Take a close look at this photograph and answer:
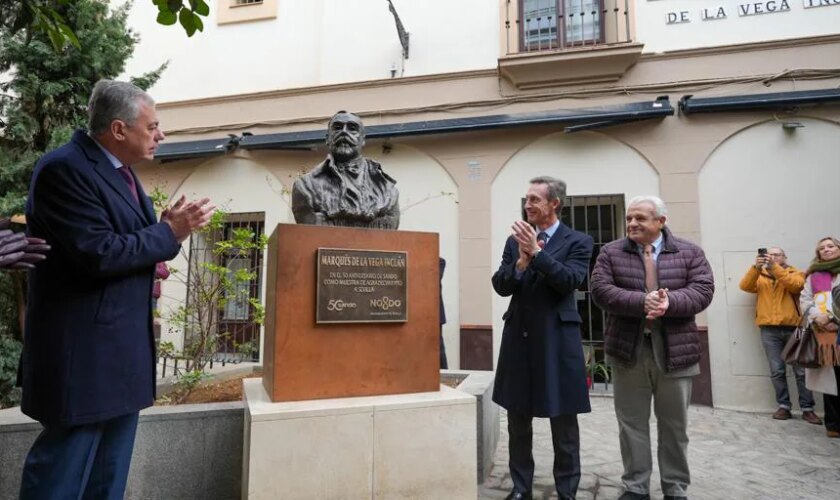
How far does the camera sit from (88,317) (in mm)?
1804

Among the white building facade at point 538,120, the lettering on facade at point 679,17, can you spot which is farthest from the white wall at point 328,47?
the lettering on facade at point 679,17

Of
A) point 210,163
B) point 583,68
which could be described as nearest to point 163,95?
point 210,163

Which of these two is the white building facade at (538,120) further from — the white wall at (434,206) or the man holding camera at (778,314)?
the man holding camera at (778,314)

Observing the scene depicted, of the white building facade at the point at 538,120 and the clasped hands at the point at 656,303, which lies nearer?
the clasped hands at the point at 656,303

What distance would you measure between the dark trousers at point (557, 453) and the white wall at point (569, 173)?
433cm

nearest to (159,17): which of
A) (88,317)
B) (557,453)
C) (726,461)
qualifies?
(88,317)

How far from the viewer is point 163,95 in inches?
376

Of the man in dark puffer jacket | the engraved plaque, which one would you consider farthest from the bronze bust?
the man in dark puffer jacket

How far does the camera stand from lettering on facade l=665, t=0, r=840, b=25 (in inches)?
274

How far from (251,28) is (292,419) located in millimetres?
8803

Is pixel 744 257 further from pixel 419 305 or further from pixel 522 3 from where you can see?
pixel 419 305

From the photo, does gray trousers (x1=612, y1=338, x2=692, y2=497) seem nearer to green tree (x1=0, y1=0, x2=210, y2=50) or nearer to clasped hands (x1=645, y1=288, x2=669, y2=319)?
clasped hands (x1=645, y1=288, x2=669, y2=319)

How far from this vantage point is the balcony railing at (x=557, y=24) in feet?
26.0

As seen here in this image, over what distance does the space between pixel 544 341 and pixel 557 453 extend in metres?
0.68
